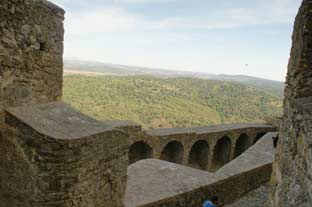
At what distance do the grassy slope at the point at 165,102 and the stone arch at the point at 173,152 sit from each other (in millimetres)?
13632

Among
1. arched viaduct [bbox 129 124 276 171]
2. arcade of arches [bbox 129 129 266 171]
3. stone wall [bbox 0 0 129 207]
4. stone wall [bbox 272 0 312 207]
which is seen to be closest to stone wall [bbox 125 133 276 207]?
stone wall [bbox 0 0 129 207]

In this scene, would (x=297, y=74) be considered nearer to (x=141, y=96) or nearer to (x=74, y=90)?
(x=74, y=90)

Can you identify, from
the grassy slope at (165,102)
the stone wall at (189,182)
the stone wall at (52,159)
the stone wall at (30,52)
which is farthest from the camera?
the grassy slope at (165,102)

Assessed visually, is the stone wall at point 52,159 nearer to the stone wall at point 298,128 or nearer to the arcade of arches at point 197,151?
the stone wall at point 298,128

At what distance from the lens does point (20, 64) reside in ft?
12.5

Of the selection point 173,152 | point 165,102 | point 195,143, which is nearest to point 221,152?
point 195,143

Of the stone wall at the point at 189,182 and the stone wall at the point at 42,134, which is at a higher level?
the stone wall at the point at 42,134

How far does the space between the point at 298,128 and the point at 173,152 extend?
1498 cm

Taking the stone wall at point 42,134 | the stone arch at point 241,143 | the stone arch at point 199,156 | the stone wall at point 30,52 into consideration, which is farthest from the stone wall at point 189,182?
the stone arch at point 241,143

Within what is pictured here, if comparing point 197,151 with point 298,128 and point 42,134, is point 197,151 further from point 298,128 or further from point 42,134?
point 42,134

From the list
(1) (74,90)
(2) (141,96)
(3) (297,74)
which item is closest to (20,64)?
(3) (297,74)

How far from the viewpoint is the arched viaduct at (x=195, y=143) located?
1565 centimetres

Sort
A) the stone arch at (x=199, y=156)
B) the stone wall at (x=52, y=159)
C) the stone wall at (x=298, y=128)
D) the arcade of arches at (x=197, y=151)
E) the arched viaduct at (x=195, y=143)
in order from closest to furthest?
the stone wall at (x=298, y=128)
the stone wall at (x=52, y=159)
the arched viaduct at (x=195, y=143)
the arcade of arches at (x=197, y=151)
the stone arch at (x=199, y=156)

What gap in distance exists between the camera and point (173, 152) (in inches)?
713
